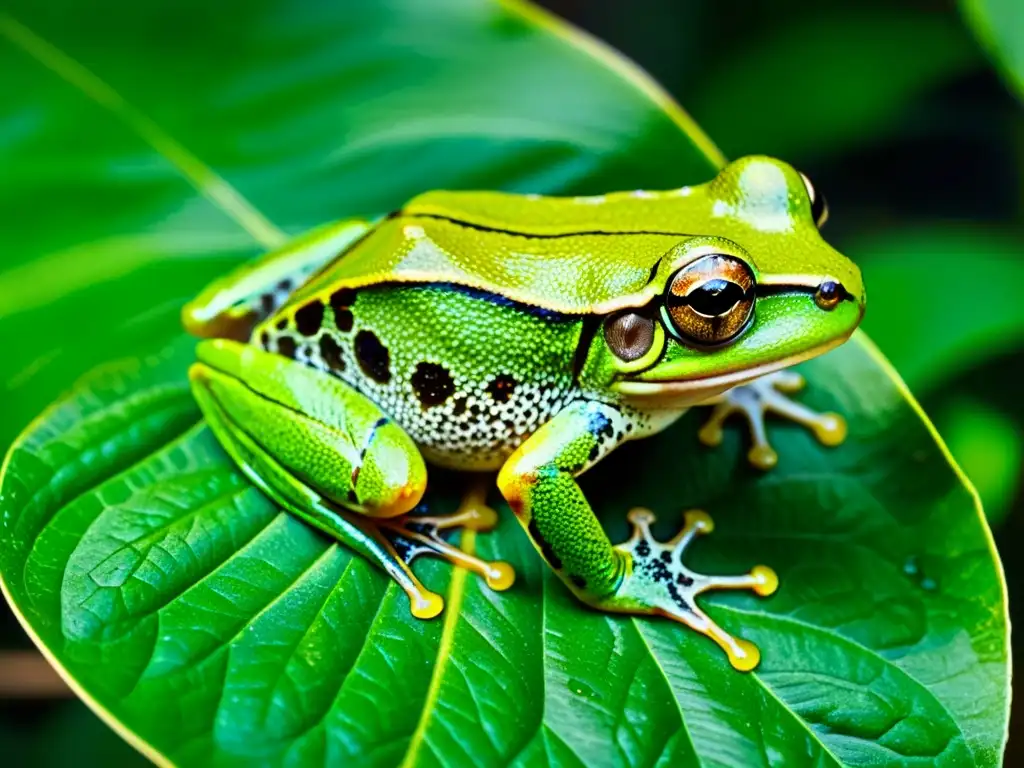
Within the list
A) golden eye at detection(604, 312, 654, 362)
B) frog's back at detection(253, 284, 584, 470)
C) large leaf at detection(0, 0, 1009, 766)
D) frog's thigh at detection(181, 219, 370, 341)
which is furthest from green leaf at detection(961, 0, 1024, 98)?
frog's thigh at detection(181, 219, 370, 341)

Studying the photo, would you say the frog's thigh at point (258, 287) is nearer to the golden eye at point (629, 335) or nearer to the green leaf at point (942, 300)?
the golden eye at point (629, 335)

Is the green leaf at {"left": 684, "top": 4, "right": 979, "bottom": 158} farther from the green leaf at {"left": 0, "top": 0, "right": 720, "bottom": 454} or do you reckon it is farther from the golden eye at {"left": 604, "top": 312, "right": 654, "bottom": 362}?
the golden eye at {"left": 604, "top": 312, "right": 654, "bottom": 362}

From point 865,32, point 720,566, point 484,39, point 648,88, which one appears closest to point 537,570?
point 720,566

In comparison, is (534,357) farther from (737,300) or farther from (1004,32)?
(1004,32)

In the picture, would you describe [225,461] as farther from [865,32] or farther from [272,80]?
[865,32]

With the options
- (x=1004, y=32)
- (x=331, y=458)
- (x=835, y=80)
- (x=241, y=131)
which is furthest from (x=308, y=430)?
(x=835, y=80)

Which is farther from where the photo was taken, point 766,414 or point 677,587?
point 766,414
